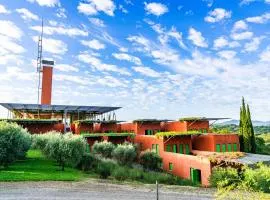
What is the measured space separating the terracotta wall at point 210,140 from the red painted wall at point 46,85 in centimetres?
3397

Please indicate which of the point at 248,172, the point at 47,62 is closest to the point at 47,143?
the point at 248,172

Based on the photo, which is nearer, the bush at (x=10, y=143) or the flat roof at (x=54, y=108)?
→ the bush at (x=10, y=143)

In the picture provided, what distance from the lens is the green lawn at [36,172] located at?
72.3ft

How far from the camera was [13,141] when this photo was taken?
26219 millimetres

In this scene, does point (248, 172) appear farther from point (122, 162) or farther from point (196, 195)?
point (122, 162)

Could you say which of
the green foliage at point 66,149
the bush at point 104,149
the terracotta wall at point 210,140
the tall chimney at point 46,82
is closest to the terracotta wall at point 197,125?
the terracotta wall at point 210,140

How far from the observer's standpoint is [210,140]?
132 feet

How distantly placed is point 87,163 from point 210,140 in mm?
18499

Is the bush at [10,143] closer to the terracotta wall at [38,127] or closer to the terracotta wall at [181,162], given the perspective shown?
the terracotta wall at [38,127]

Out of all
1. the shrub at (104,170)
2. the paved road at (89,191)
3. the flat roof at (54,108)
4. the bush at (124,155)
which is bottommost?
the paved road at (89,191)

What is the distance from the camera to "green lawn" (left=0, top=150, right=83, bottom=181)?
72.3ft

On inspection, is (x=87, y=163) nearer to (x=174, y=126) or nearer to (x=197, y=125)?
(x=174, y=126)

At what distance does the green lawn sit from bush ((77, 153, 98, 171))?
178 cm

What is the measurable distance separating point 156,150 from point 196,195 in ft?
61.6
